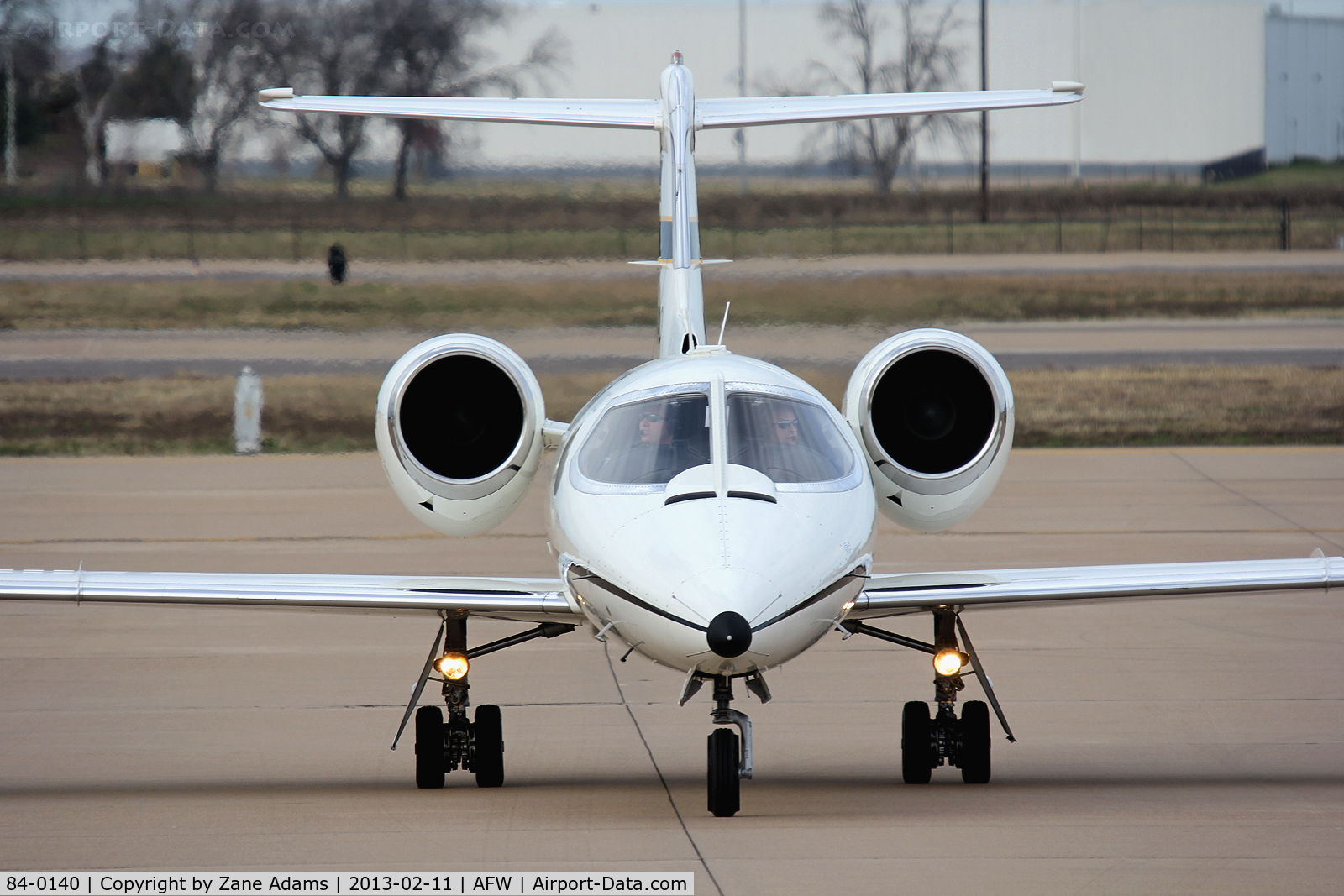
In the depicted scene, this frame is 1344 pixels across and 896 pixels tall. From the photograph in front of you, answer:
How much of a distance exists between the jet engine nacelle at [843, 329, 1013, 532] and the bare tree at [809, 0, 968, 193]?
73.5 ft

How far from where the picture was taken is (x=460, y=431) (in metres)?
10.8

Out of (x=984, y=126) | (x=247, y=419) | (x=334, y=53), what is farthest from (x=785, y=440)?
(x=984, y=126)

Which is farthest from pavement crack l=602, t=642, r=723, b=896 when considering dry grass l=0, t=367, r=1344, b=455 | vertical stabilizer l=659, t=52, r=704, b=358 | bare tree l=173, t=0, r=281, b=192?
bare tree l=173, t=0, r=281, b=192

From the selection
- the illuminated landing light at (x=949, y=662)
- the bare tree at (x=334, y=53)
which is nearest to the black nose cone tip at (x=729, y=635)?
the illuminated landing light at (x=949, y=662)

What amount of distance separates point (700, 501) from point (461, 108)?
13.0 feet

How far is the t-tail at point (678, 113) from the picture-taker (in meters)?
11.0

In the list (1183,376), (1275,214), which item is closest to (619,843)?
(1183,376)

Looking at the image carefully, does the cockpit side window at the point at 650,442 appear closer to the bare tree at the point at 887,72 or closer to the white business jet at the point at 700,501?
the white business jet at the point at 700,501

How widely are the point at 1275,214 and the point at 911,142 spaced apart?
1562cm

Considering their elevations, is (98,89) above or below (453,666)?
above

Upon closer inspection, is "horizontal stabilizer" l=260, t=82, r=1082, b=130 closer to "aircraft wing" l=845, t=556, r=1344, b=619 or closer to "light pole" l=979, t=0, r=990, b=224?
"aircraft wing" l=845, t=556, r=1344, b=619

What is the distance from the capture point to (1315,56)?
225 feet

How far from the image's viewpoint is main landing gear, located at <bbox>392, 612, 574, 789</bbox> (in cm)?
979
